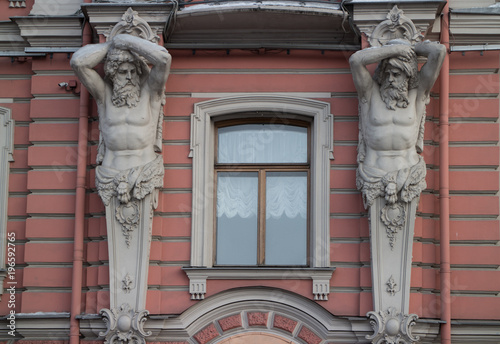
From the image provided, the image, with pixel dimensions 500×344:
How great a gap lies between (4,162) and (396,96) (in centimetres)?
465

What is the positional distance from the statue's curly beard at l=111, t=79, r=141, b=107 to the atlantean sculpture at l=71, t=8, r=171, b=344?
0.01 metres

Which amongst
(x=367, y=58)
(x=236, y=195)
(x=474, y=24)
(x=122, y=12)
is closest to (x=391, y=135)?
(x=367, y=58)

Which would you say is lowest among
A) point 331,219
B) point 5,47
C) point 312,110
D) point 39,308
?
point 39,308

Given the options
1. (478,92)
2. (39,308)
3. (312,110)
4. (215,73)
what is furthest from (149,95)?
(478,92)

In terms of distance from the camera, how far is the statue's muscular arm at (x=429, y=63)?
1296cm

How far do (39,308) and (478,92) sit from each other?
219 inches

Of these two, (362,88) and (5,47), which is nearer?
(362,88)

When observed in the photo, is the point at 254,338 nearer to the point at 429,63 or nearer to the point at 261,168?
the point at 261,168

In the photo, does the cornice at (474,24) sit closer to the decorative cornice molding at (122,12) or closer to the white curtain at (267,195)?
the white curtain at (267,195)

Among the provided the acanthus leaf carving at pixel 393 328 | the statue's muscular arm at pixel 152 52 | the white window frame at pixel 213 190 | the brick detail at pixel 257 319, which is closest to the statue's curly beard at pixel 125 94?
the statue's muscular arm at pixel 152 52

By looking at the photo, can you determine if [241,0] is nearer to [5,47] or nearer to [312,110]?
[312,110]

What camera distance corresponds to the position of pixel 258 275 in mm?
13297

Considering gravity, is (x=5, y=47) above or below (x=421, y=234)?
above

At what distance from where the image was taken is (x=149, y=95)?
13.5m
